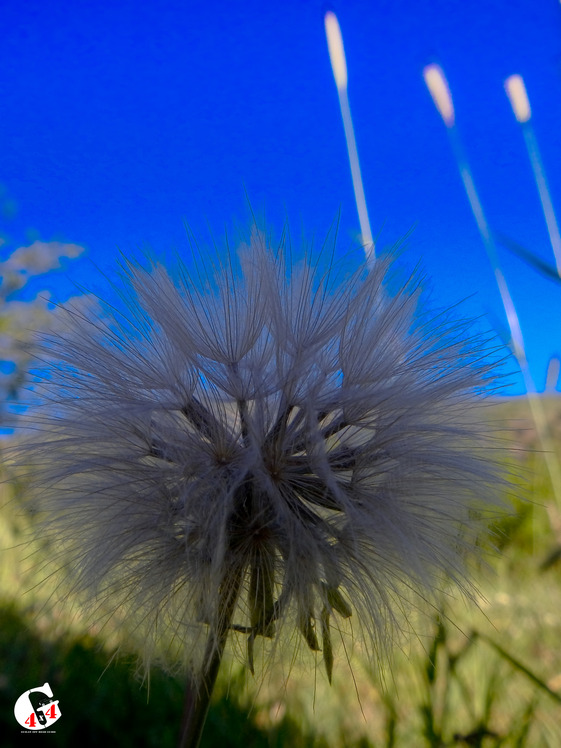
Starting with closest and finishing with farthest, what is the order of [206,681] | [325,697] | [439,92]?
[206,681] → [439,92] → [325,697]

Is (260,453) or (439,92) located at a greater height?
(439,92)

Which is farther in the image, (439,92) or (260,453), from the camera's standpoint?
(439,92)

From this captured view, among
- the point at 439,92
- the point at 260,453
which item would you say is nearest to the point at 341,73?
the point at 439,92

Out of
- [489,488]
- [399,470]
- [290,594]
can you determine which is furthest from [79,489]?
[489,488]

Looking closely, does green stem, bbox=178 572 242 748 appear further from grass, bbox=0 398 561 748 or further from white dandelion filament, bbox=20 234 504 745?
grass, bbox=0 398 561 748

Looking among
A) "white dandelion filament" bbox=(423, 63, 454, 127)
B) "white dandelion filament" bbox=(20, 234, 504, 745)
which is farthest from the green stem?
"white dandelion filament" bbox=(423, 63, 454, 127)

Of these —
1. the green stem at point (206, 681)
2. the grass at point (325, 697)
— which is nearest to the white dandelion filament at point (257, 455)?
the green stem at point (206, 681)

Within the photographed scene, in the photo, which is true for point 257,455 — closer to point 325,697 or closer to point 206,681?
point 206,681

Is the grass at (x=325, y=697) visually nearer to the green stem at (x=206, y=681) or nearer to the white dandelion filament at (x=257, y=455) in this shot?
the white dandelion filament at (x=257, y=455)
